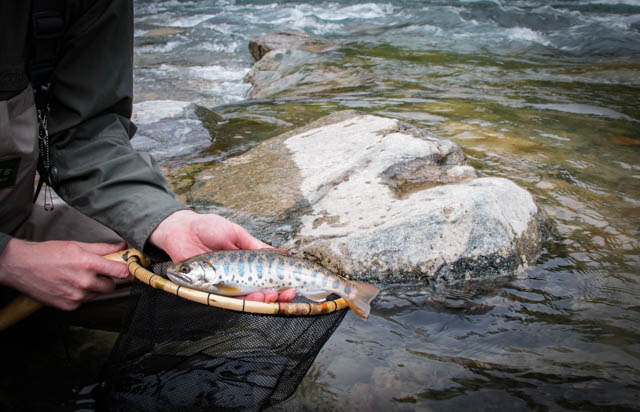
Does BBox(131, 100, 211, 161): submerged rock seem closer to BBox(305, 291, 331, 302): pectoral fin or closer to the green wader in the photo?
the green wader

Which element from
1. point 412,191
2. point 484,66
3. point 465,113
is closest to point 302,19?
point 484,66

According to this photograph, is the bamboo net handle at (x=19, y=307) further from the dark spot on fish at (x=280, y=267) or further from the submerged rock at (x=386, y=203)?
the submerged rock at (x=386, y=203)

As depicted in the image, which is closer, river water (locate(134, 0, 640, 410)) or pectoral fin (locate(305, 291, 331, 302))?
pectoral fin (locate(305, 291, 331, 302))

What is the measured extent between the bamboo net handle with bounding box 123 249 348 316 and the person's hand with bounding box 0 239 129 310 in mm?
191

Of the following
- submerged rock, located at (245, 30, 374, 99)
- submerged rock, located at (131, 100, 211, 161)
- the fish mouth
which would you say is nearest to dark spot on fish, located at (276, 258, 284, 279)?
the fish mouth

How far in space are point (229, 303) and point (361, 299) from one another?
2.37ft

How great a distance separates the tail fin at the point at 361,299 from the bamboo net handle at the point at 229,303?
0.60 feet

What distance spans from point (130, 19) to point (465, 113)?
5975 mm

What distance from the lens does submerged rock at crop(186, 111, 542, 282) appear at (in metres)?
3.58

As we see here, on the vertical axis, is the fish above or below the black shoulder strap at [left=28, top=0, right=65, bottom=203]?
below

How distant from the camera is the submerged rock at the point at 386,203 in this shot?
11.8ft

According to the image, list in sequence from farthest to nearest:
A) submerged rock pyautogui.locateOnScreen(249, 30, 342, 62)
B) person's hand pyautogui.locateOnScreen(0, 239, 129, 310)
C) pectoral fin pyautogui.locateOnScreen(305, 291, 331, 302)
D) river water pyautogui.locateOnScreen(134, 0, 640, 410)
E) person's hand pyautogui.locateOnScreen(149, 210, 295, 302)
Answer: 1. submerged rock pyautogui.locateOnScreen(249, 30, 342, 62)
2. river water pyautogui.locateOnScreen(134, 0, 640, 410)
3. pectoral fin pyautogui.locateOnScreen(305, 291, 331, 302)
4. person's hand pyautogui.locateOnScreen(149, 210, 295, 302)
5. person's hand pyautogui.locateOnScreen(0, 239, 129, 310)

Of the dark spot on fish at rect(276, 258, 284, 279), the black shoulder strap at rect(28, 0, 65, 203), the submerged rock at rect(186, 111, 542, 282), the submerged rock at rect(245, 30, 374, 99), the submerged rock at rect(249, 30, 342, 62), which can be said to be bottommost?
the submerged rock at rect(245, 30, 374, 99)

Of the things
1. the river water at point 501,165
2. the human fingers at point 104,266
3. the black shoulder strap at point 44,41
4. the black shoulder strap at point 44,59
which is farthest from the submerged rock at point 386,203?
the black shoulder strap at point 44,41
